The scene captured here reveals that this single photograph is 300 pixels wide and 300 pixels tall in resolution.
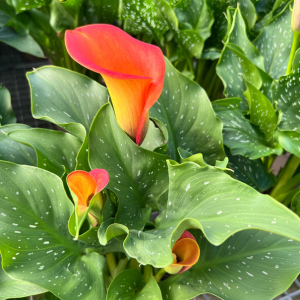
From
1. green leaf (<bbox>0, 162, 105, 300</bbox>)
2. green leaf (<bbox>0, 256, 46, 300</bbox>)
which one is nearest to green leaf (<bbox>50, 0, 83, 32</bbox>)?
green leaf (<bbox>0, 162, 105, 300</bbox>)

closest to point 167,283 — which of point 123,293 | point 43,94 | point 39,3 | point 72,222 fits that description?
point 123,293

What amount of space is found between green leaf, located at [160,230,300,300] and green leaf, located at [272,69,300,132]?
0.25 meters

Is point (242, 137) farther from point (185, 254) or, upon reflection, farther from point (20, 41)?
point (20, 41)

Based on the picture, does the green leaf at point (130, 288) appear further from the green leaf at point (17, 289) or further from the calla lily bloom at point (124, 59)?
the calla lily bloom at point (124, 59)

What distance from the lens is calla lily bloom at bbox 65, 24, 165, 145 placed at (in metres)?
0.35

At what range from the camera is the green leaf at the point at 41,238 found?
0.41 metres

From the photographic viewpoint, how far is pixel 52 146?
0.52 m

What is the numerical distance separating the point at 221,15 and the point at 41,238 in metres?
0.77

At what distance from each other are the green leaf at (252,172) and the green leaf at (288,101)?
0.11m

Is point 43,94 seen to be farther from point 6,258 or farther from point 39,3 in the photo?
point 39,3

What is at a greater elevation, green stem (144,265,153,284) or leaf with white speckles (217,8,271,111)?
leaf with white speckles (217,8,271,111)

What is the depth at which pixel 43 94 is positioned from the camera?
1.78 ft

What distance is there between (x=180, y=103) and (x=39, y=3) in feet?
1.85

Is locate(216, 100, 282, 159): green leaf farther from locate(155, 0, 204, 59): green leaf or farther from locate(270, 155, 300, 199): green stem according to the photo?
locate(155, 0, 204, 59): green leaf
